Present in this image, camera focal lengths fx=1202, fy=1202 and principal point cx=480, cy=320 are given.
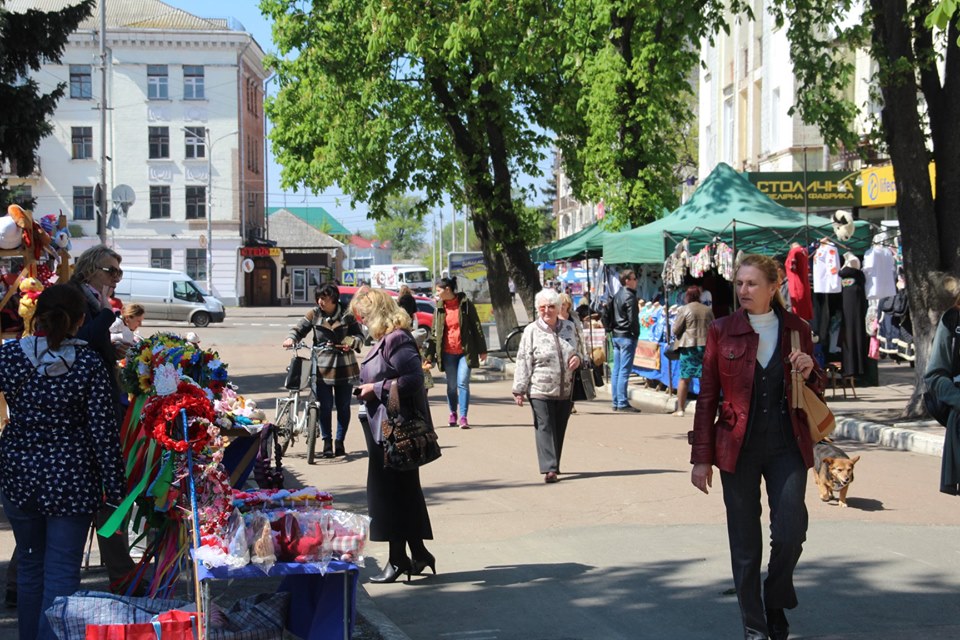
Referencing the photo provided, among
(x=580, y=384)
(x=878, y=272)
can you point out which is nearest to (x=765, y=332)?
(x=580, y=384)

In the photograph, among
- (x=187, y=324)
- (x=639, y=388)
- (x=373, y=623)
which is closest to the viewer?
(x=373, y=623)

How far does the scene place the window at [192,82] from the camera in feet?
204

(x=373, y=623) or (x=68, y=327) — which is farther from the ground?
(x=68, y=327)

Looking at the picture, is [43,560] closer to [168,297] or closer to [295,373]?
[295,373]

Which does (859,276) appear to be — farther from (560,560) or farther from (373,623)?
(373,623)

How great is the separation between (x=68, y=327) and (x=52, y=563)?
3.37 ft

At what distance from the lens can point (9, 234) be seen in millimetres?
8398

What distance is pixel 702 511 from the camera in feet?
30.3

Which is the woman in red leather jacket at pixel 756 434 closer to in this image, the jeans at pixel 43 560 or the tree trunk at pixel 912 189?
the jeans at pixel 43 560

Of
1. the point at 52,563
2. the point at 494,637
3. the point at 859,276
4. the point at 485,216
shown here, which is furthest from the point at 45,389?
the point at 485,216

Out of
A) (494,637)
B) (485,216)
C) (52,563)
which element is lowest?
(494,637)

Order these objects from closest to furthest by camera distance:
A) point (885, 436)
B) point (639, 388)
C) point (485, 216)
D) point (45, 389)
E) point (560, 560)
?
point (45, 389), point (560, 560), point (885, 436), point (639, 388), point (485, 216)

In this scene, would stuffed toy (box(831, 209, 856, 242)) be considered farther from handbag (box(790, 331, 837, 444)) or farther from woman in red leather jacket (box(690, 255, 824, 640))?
handbag (box(790, 331, 837, 444))

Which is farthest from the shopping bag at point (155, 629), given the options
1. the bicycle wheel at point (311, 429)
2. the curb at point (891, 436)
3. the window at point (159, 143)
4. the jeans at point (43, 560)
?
the window at point (159, 143)
